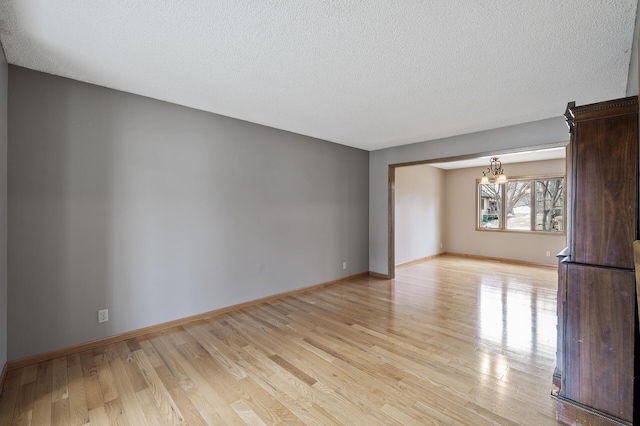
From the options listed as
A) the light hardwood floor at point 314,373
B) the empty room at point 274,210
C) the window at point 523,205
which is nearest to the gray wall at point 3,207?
the empty room at point 274,210

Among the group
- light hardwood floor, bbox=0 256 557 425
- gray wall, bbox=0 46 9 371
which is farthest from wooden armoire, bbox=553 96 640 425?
gray wall, bbox=0 46 9 371

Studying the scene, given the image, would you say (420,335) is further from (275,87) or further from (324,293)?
(275,87)

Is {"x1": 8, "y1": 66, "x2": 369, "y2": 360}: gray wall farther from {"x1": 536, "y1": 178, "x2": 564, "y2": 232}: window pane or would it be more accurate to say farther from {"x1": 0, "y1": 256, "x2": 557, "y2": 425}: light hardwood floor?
{"x1": 536, "y1": 178, "x2": 564, "y2": 232}: window pane

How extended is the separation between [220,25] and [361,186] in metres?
4.08

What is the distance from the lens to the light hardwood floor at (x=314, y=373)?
1.82 meters

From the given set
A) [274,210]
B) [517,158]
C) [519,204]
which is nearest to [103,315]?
[274,210]

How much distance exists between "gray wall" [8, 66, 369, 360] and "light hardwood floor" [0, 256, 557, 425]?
42cm

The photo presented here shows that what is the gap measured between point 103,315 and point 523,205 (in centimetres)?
838

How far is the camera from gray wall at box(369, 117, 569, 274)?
11.7 feet

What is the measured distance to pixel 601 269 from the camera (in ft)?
5.30

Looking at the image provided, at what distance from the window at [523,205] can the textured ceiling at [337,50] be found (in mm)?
4322

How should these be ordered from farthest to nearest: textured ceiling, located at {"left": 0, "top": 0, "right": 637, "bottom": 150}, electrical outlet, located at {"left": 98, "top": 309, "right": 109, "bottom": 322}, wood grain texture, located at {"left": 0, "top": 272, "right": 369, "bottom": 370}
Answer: electrical outlet, located at {"left": 98, "top": 309, "right": 109, "bottom": 322}, wood grain texture, located at {"left": 0, "top": 272, "right": 369, "bottom": 370}, textured ceiling, located at {"left": 0, "top": 0, "right": 637, "bottom": 150}

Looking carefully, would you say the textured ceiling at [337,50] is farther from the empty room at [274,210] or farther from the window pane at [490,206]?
the window pane at [490,206]

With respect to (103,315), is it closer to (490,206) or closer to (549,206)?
(490,206)
